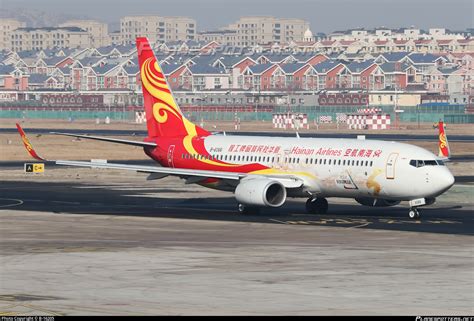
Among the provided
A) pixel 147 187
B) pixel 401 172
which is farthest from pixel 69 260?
pixel 147 187

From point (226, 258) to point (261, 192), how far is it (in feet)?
58.4

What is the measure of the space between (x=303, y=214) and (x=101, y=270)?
2542 centimetres

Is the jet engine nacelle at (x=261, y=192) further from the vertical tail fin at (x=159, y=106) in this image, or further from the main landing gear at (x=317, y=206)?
the vertical tail fin at (x=159, y=106)

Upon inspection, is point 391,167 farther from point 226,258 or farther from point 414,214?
point 226,258

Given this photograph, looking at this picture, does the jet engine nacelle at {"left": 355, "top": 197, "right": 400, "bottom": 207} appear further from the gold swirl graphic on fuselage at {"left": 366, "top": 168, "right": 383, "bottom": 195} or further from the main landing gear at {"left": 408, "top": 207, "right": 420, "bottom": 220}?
the main landing gear at {"left": 408, "top": 207, "right": 420, "bottom": 220}

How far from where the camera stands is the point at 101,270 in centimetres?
4022

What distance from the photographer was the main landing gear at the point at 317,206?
64.6 metres

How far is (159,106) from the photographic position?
234ft

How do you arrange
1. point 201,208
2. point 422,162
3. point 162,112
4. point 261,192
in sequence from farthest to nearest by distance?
point 162,112 → point 201,208 → point 261,192 → point 422,162

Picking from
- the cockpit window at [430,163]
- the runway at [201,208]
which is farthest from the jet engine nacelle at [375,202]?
the cockpit window at [430,163]

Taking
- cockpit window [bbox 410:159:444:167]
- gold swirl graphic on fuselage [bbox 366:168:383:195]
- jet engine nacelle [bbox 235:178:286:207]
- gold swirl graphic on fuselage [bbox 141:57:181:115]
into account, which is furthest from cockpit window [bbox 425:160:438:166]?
gold swirl graphic on fuselage [bbox 141:57:181:115]

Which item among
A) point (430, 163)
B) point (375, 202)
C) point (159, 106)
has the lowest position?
point (375, 202)

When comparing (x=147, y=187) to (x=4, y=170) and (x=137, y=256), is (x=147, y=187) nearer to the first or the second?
(x=4, y=170)

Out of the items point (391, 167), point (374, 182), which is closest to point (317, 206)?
point (374, 182)
